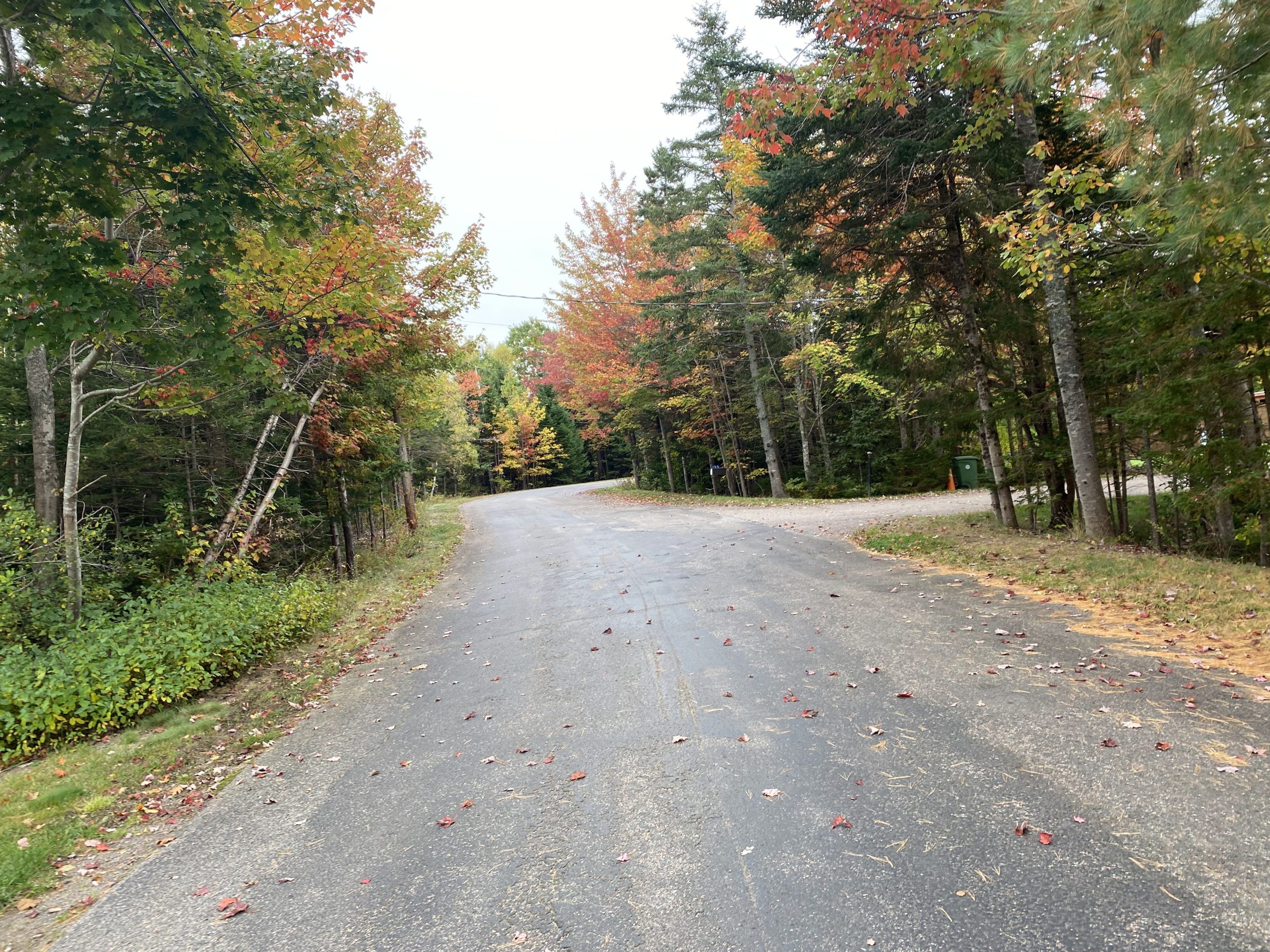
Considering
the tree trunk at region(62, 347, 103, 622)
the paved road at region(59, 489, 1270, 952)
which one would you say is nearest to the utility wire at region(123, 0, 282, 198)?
the tree trunk at region(62, 347, 103, 622)

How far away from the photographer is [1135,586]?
19.0 ft

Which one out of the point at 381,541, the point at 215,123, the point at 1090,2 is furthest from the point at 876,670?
the point at 381,541

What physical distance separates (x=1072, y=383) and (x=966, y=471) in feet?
42.0

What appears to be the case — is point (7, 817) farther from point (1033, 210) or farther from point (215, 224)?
point (1033, 210)

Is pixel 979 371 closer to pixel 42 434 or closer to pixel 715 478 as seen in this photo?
pixel 42 434

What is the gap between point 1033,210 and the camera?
25.8ft

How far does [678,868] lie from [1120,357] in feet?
27.0

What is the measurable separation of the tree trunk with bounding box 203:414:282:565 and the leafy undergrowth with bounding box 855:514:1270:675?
908 cm

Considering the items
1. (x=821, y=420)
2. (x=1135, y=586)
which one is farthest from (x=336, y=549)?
(x=821, y=420)

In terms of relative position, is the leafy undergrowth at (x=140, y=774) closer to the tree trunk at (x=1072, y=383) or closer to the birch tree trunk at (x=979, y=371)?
the tree trunk at (x=1072, y=383)

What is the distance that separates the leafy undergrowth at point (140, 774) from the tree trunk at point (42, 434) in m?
3.15

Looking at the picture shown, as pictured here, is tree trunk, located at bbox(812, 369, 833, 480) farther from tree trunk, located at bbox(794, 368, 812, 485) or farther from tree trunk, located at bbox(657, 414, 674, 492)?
tree trunk, located at bbox(657, 414, 674, 492)

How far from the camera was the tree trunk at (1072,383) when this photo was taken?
7.84 metres

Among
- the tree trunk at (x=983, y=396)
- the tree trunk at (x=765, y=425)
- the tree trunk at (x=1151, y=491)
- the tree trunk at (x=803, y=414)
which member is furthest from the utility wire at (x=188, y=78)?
the tree trunk at (x=803, y=414)
